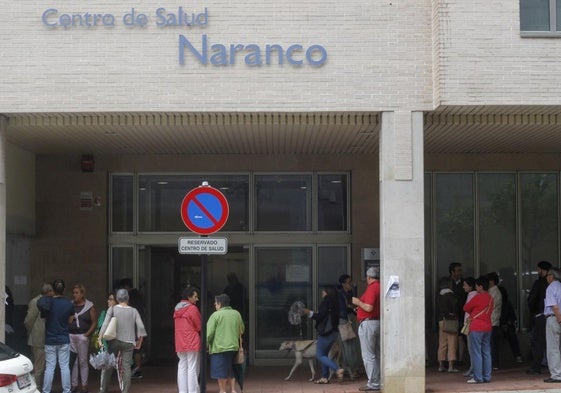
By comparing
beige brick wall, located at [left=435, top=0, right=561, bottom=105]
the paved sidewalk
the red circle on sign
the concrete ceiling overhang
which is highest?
beige brick wall, located at [left=435, top=0, right=561, bottom=105]

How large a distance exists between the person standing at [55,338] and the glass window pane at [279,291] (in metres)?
4.85

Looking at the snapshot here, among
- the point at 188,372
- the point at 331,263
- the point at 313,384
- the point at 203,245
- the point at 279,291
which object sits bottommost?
the point at 313,384

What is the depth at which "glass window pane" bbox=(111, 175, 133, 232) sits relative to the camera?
59.6ft

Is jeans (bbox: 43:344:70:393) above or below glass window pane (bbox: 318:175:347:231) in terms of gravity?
below


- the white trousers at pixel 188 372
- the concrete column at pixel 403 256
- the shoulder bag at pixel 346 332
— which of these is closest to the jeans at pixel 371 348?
the concrete column at pixel 403 256

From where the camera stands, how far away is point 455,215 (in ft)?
59.8

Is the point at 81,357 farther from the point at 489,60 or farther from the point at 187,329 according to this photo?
the point at 489,60

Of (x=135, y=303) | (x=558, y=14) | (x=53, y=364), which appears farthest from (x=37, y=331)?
(x=558, y=14)

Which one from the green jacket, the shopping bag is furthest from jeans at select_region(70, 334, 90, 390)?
the green jacket

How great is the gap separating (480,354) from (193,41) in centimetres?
679

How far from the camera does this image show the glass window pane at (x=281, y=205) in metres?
18.3

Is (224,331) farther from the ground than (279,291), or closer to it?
closer to it

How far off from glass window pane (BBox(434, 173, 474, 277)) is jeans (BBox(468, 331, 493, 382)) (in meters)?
3.27

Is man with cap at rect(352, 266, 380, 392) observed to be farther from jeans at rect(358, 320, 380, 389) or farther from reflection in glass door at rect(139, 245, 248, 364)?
reflection in glass door at rect(139, 245, 248, 364)
